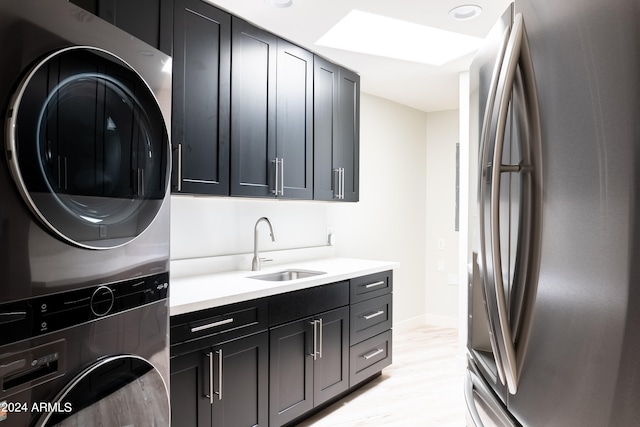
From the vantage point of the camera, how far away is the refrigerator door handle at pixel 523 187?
77cm

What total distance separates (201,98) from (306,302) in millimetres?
1302

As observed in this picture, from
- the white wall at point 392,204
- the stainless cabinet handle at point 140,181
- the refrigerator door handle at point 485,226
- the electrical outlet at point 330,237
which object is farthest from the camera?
the white wall at point 392,204

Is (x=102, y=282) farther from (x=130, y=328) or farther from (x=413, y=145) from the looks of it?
(x=413, y=145)

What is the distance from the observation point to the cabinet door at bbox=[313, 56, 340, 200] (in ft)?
9.64

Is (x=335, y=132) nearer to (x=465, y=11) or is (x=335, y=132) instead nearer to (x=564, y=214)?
(x=465, y=11)

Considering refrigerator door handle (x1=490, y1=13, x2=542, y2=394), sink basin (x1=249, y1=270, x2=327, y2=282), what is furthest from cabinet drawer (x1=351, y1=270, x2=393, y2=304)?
refrigerator door handle (x1=490, y1=13, x2=542, y2=394)

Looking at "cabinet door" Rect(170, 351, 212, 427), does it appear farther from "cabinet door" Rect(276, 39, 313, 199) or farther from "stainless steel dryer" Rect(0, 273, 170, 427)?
"cabinet door" Rect(276, 39, 313, 199)

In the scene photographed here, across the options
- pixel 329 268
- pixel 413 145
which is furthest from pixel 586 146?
pixel 413 145

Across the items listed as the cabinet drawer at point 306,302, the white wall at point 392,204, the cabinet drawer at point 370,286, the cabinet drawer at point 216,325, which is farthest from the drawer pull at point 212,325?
the white wall at point 392,204

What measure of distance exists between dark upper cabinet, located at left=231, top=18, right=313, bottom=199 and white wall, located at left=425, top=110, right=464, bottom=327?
2409 mm

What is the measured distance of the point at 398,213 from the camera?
449 centimetres

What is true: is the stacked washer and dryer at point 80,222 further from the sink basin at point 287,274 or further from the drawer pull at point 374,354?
the drawer pull at point 374,354

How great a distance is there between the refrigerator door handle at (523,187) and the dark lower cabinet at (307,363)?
5.19 ft

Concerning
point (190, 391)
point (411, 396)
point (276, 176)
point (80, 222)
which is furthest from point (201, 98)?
point (411, 396)
